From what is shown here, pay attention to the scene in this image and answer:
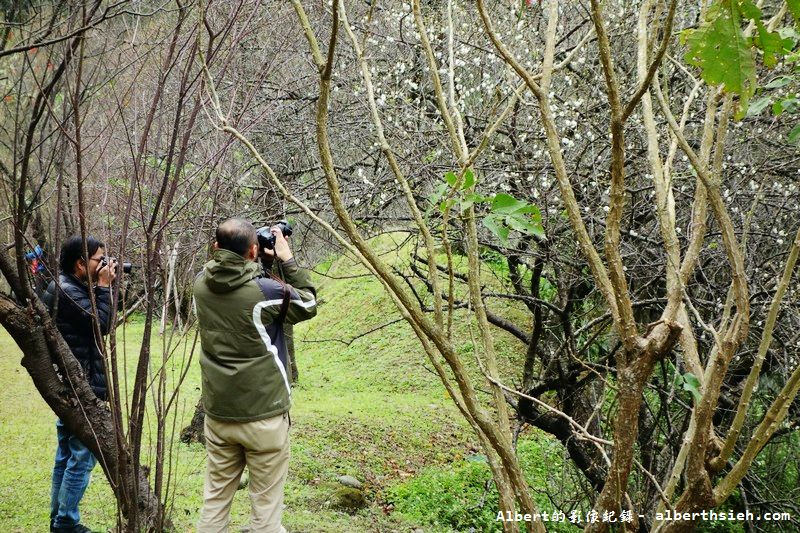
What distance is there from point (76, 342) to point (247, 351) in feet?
4.16

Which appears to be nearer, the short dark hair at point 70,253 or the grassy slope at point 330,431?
the short dark hair at point 70,253

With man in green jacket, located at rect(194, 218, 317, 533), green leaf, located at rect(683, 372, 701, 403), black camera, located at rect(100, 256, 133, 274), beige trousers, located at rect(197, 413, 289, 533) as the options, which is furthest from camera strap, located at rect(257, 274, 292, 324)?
green leaf, located at rect(683, 372, 701, 403)

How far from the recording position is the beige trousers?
3.55m

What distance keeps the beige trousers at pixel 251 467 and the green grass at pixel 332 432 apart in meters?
0.32

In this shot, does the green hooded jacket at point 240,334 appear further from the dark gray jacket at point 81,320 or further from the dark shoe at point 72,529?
the dark shoe at point 72,529

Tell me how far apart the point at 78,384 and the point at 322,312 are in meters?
9.91

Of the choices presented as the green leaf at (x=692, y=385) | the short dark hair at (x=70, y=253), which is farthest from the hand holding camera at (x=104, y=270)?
the green leaf at (x=692, y=385)

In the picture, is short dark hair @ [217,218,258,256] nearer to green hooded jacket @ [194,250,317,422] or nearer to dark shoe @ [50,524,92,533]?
green hooded jacket @ [194,250,317,422]

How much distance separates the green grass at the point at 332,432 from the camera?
5109mm

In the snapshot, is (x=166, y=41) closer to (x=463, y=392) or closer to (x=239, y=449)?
(x=239, y=449)

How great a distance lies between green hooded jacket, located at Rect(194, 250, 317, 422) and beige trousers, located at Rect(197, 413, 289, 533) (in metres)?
0.10

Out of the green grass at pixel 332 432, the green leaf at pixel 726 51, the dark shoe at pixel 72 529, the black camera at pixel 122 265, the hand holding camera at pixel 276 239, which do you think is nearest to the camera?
the green leaf at pixel 726 51

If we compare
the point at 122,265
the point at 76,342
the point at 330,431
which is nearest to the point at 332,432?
the point at 330,431

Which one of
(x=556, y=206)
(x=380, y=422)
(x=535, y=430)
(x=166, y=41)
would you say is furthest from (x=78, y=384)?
(x=535, y=430)
